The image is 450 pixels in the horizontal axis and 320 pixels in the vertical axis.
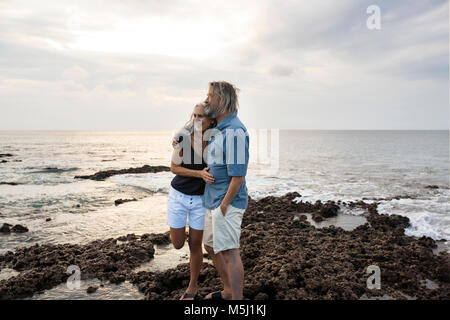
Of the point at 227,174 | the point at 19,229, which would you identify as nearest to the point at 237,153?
the point at 227,174

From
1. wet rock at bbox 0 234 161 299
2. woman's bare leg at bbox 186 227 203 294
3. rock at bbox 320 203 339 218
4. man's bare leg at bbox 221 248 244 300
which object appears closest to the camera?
man's bare leg at bbox 221 248 244 300

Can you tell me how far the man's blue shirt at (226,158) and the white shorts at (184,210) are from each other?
0.19 m

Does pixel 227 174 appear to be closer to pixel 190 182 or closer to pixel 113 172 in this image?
pixel 190 182

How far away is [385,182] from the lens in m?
19.4

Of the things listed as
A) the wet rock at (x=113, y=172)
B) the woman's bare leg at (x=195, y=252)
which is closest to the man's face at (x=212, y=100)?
the woman's bare leg at (x=195, y=252)

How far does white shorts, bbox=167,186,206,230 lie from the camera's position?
3756 mm

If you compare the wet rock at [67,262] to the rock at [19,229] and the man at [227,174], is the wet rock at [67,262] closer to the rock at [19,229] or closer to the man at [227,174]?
the rock at [19,229]

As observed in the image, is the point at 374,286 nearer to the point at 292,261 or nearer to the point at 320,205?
the point at 292,261

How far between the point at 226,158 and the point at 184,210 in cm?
103

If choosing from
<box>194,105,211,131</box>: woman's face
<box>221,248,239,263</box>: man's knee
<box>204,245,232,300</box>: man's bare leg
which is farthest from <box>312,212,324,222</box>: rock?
<box>194,105,211,131</box>: woman's face

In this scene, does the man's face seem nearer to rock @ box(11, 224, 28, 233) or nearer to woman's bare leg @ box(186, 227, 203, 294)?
woman's bare leg @ box(186, 227, 203, 294)

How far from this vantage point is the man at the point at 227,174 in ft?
10.4

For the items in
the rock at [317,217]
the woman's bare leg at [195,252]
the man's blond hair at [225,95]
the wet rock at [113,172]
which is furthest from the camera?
the wet rock at [113,172]
